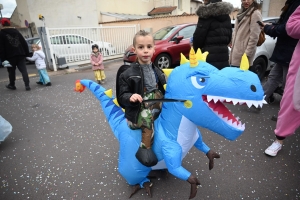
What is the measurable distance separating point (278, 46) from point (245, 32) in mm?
486

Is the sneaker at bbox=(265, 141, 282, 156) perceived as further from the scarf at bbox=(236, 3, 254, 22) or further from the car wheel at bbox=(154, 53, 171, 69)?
the car wheel at bbox=(154, 53, 171, 69)

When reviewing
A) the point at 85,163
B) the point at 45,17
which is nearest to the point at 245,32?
the point at 85,163

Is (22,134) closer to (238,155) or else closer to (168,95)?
(168,95)

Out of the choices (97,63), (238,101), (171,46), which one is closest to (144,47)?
(238,101)

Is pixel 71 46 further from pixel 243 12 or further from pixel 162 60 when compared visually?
pixel 243 12

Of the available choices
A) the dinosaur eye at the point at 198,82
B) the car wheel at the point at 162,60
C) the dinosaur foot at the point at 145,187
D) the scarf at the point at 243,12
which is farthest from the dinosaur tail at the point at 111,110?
the car wheel at the point at 162,60

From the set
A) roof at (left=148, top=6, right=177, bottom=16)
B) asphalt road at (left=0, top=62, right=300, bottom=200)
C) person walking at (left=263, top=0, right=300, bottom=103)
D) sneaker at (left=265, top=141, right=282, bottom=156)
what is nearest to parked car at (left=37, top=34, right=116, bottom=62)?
asphalt road at (left=0, top=62, right=300, bottom=200)

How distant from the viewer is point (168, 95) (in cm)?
145

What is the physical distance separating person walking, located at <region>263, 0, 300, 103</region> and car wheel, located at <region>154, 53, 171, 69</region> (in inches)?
147

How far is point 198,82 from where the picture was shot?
4.28 feet

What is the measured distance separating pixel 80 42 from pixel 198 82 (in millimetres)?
8193

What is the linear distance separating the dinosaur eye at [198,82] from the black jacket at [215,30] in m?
1.59

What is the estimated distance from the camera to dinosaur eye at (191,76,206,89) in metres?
1.29

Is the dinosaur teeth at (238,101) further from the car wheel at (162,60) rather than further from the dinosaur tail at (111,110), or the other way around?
the car wheel at (162,60)
